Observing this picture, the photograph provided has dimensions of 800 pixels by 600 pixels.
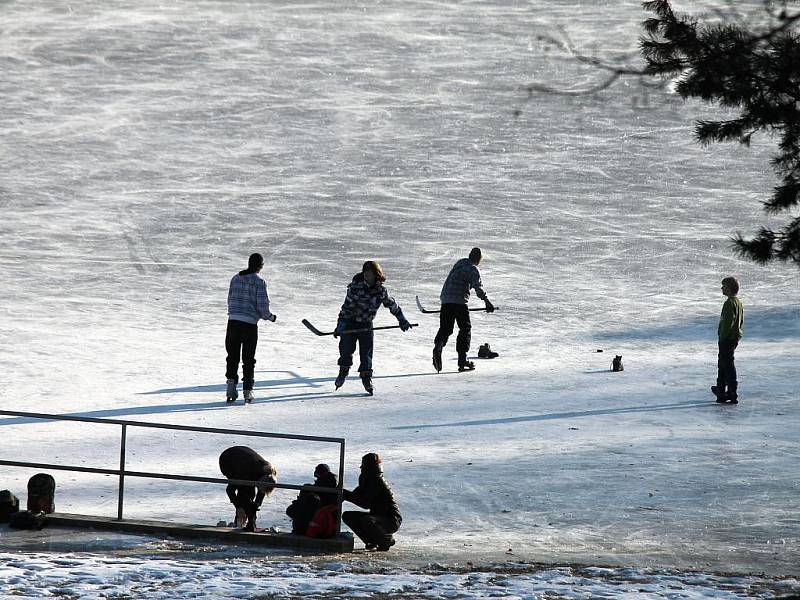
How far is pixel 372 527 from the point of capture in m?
8.05

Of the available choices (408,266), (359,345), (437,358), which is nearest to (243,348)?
(359,345)

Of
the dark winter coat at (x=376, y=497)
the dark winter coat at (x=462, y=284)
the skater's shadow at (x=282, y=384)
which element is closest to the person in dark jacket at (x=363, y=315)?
the skater's shadow at (x=282, y=384)

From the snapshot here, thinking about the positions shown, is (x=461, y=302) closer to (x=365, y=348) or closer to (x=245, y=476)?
(x=365, y=348)

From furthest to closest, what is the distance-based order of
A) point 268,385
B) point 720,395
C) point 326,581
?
point 268,385 → point 720,395 → point 326,581

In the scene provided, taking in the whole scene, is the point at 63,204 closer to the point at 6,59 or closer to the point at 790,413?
the point at 6,59

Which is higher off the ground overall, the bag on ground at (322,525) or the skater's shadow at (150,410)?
the skater's shadow at (150,410)

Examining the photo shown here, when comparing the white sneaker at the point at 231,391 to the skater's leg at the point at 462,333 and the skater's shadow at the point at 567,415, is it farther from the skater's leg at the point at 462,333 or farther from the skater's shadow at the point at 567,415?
the skater's leg at the point at 462,333

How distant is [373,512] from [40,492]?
80.5 inches

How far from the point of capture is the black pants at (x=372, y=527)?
8.06 m

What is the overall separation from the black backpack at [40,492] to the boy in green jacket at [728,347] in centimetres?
715

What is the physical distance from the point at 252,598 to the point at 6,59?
27845 millimetres

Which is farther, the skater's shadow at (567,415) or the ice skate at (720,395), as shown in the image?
the ice skate at (720,395)

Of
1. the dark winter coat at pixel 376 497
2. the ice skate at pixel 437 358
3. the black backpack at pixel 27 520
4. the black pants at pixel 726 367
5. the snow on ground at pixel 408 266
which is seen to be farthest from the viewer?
the ice skate at pixel 437 358

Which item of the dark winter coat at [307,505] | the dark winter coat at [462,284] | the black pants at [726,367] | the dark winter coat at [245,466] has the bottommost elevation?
the dark winter coat at [307,505]
